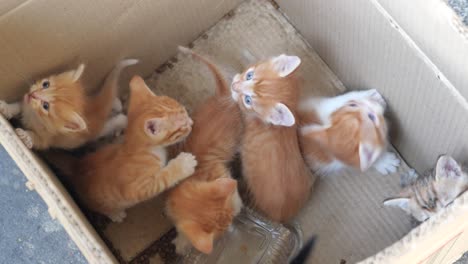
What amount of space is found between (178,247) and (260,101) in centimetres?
44

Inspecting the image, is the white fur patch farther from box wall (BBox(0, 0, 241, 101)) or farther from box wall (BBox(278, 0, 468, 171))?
box wall (BBox(278, 0, 468, 171))

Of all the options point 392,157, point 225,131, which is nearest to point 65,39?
point 225,131

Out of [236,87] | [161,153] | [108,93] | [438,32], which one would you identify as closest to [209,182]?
[161,153]

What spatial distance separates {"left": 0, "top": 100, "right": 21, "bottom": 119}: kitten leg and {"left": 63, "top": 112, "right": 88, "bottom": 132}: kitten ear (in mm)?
111

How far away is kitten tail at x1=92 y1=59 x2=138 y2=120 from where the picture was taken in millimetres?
1269

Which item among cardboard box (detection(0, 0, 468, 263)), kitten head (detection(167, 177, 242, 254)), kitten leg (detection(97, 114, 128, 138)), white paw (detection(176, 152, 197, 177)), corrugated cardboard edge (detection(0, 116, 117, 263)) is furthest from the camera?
kitten leg (detection(97, 114, 128, 138))

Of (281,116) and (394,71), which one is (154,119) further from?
(394,71)

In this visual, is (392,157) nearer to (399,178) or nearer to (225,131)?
(399,178)

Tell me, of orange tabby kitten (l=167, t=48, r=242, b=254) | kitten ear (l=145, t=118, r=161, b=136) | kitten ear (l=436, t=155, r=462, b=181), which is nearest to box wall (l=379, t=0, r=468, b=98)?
kitten ear (l=436, t=155, r=462, b=181)

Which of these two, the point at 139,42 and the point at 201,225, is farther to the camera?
the point at 139,42

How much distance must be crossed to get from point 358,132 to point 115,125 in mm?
637

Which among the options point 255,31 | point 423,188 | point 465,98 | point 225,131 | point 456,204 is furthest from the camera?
point 255,31

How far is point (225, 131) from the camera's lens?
1256 mm

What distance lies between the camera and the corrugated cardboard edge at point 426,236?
29.2 inches
